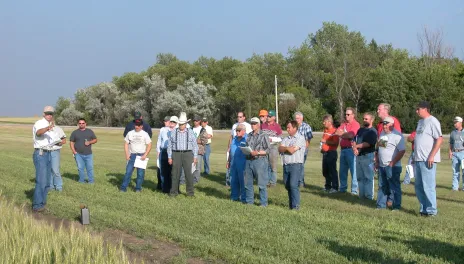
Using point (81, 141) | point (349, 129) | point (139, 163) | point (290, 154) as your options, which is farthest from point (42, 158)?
point (349, 129)

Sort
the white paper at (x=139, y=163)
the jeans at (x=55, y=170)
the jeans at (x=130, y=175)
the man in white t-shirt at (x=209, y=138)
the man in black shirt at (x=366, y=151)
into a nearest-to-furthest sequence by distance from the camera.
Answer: the man in black shirt at (x=366, y=151) < the jeans at (x=55, y=170) < the white paper at (x=139, y=163) < the jeans at (x=130, y=175) < the man in white t-shirt at (x=209, y=138)

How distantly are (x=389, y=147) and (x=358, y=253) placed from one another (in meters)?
4.31

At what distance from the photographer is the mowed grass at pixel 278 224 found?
703cm

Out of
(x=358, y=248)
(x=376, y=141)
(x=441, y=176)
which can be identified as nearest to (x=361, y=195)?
(x=376, y=141)

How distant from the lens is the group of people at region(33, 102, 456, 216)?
10.0 m

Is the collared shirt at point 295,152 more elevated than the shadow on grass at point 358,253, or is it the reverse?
the collared shirt at point 295,152

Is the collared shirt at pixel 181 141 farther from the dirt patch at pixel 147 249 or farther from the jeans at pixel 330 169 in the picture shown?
the dirt patch at pixel 147 249

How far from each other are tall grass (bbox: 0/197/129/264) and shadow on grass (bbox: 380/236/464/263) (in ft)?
12.3

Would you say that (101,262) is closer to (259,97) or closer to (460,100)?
(460,100)

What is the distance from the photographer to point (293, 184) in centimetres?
1066

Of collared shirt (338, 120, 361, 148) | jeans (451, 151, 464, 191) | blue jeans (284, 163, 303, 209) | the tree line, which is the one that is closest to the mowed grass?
blue jeans (284, 163, 303, 209)

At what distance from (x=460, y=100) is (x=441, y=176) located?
3698cm

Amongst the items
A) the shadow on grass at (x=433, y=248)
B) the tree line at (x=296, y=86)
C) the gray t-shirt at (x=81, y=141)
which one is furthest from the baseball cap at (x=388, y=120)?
the tree line at (x=296, y=86)

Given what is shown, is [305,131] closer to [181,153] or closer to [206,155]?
[181,153]
